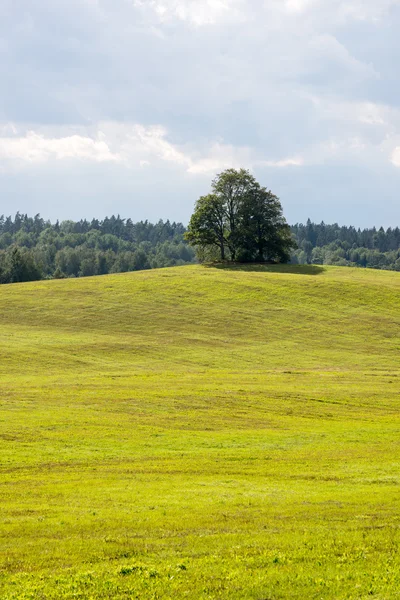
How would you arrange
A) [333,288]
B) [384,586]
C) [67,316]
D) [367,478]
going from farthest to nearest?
[333,288] < [67,316] < [367,478] < [384,586]

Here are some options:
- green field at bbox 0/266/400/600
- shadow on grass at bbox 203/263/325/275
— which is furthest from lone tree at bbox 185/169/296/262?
green field at bbox 0/266/400/600

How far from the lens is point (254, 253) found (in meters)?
137

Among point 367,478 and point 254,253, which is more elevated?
point 254,253

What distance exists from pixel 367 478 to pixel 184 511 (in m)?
8.54

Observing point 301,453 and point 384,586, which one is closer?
point 384,586

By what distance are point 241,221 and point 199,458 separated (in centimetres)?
10893

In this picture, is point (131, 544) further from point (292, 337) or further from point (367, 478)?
point (292, 337)

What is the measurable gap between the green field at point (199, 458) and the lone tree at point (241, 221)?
5392 cm

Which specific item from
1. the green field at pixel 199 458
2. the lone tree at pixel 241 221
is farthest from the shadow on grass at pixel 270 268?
the green field at pixel 199 458

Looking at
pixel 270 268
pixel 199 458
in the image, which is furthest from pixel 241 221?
pixel 199 458

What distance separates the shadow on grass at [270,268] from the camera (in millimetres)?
124562

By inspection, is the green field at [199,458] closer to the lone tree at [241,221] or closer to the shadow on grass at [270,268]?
the shadow on grass at [270,268]

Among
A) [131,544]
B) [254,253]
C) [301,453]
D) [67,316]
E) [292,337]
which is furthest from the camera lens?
[254,253]

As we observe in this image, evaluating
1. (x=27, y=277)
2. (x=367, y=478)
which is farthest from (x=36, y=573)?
(x=27, y=277)
